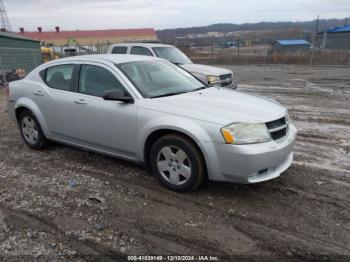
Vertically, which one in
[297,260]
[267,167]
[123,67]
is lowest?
[297,260]

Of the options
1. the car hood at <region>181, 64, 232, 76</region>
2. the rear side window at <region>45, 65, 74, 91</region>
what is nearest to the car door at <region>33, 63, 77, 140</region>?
the rear side window at <region>45, 65, 74, 91</region>

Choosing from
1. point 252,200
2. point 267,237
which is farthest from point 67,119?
point 267,237

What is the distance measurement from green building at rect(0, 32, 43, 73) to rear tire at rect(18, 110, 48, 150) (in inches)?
500

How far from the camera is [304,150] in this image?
5.75 metres

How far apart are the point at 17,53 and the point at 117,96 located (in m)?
18.8

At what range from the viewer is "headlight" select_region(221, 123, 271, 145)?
12.2ft

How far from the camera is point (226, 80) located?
9617 mm

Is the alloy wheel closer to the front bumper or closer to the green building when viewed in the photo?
the front bumper

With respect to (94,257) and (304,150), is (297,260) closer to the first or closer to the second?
(94,257)

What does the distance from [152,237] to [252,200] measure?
4.49 ft

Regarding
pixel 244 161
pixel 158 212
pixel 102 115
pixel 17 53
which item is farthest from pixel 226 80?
pixel 17 53

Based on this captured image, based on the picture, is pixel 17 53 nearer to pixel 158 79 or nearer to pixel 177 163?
pixel 158 79

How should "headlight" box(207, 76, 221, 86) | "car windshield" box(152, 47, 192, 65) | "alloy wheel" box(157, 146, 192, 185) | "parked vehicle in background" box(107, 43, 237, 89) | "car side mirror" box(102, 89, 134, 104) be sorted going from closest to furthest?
"alloy wheel" box(157, 146, 192, 185), "car side mirror" box(102, 89, 134, 104), "headlight" box(207, 76, 221, 86), "parked vehicle in background" box(107, 43, 237, 89), "car windshield" box(152, 47, 192, 65)

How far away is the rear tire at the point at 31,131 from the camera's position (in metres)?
5.79
